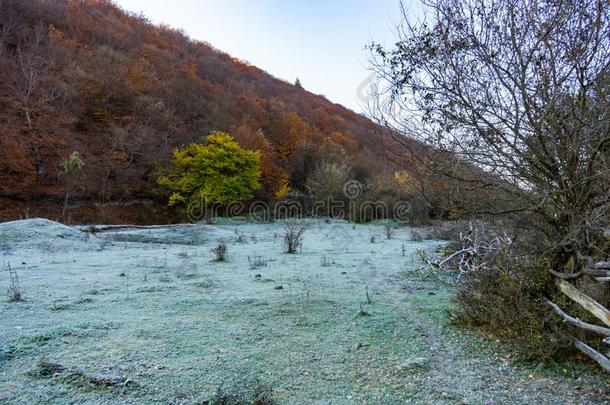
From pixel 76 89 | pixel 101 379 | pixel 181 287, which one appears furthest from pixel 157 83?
pixel 101 379

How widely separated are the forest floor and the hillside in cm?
1260

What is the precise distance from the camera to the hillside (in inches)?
692

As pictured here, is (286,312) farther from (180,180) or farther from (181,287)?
(180,180)

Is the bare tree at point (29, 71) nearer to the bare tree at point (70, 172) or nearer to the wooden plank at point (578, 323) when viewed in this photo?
the bare tree at point (70, 172)

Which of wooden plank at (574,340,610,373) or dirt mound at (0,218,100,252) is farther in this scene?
dirt mound at (0,218,100,252)

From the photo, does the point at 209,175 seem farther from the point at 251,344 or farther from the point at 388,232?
the point at 251,344

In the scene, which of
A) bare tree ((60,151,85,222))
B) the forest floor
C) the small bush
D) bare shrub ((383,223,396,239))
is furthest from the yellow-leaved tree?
the small bush

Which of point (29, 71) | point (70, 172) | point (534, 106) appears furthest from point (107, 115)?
point (534, 106)

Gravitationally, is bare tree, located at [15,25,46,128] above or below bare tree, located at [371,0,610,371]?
above

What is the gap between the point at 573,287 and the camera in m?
2.39

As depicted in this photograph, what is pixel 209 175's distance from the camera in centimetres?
1970

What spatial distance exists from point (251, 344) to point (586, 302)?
7.38 feet

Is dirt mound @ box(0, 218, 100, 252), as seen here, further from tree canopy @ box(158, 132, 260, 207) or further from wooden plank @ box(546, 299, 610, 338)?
tree canopy @ box(158, 132, 260, 207)

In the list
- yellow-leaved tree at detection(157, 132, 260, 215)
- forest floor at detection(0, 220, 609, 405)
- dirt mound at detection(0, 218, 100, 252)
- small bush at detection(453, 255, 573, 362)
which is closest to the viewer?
forest floor at detection(0, 220, 609, 405)
